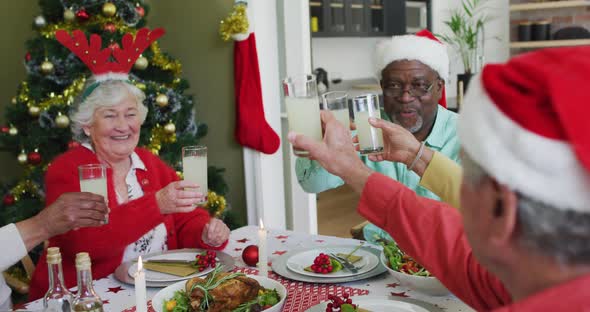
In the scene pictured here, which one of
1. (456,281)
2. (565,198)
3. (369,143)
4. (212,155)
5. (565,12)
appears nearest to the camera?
(565,198)

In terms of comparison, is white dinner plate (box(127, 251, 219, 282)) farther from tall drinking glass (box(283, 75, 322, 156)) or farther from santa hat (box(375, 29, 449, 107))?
santa hat (box(375, 29, 449, 107))

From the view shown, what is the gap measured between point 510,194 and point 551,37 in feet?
19.2

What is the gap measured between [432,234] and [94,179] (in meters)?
1.01

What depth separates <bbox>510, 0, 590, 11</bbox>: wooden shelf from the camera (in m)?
5.67

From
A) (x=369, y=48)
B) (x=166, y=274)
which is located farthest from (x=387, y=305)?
(x=369, y=48)

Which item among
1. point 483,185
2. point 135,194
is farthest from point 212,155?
point 483,185

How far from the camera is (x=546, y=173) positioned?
67cm

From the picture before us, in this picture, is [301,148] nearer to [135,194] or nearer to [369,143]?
[369,143]

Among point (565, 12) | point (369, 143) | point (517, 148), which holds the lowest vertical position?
point (369, 143)

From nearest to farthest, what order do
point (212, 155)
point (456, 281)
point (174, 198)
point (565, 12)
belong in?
1. point (456, 281)
2. point (174, 198)
3. point (212, 155)
4. point (565, 12)

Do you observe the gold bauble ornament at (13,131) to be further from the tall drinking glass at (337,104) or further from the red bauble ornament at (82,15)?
the tall drinking glass at (337,104)

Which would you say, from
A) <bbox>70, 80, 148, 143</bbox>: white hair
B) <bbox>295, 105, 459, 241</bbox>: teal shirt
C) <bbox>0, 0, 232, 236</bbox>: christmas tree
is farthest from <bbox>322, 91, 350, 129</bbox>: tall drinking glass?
<bbox>0, 0, 232, 236</bbox>: christmas tree

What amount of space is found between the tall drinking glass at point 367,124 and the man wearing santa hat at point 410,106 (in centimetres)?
54

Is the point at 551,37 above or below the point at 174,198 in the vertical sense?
above
